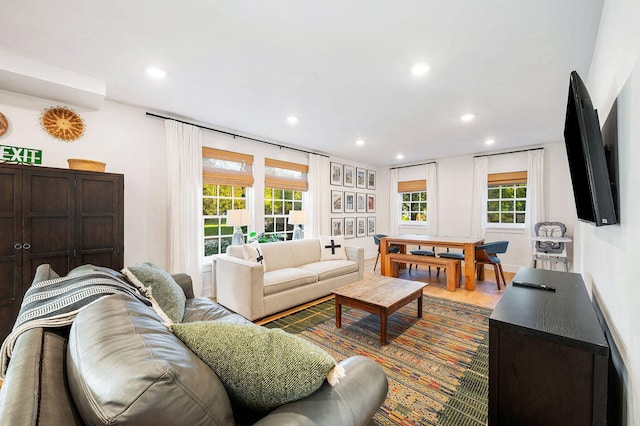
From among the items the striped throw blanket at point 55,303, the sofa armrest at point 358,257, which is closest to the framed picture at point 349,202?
the sofa armrest at point 358,257

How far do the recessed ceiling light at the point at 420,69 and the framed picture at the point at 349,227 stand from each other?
4205mm

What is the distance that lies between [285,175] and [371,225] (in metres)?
3.15

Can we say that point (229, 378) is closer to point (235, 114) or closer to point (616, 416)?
point (616, 416)

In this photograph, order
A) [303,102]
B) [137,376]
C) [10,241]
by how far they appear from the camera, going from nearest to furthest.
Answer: [137,376]
[10,241]
[303,102]

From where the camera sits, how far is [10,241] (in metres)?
2.29

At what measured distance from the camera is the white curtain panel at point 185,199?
3574 millimetres

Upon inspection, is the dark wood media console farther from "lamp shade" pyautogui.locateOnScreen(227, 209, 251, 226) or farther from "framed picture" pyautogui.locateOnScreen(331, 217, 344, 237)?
"framed picture" pyautogui.locateOnScreen(331, 217, 344, 237)

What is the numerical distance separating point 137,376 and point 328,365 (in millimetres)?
537

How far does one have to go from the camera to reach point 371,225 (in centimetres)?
726

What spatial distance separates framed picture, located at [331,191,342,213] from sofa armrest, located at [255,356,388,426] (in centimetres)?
508

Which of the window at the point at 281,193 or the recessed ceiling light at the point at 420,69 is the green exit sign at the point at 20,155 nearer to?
the window at the point at 281,193

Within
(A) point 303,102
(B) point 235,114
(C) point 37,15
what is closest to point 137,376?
(C) point 37,15

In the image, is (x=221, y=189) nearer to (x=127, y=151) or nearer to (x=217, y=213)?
(x=217, y=213)

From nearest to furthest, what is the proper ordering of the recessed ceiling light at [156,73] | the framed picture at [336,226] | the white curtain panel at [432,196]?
the recessed ceiling light at [156,73] → the framed picture at [336,226] → the white curtain panel at [432,196]
